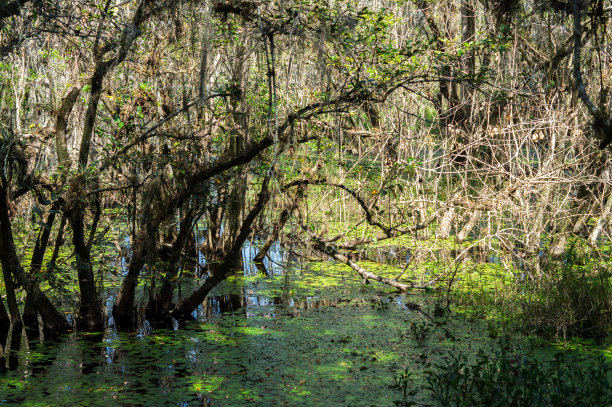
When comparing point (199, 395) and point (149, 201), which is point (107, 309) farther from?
point (199, 395)

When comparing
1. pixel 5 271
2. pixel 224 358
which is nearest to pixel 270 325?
pixel 224 358

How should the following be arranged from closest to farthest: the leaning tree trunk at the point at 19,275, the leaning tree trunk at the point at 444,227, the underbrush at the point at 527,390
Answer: the underbrush at the point at 527,390 → the leaning tree trunk at the point at 19,275 → the leaning tree trunk at the point at 444,227

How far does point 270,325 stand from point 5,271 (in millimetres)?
2366

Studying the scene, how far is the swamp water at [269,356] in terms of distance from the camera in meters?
4.02

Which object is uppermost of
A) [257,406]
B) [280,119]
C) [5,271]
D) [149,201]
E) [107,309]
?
[280,119]

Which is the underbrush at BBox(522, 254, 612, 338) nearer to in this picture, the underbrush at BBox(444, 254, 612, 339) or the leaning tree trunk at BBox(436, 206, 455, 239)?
the underbrush at BBox(444, 254, 612, 339)

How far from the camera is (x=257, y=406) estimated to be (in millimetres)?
3869

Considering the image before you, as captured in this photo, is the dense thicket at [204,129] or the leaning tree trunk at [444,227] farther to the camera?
the leaning tree trunk at [444,227]

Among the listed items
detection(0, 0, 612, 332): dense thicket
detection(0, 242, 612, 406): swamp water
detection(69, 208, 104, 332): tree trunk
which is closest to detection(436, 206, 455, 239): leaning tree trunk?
detection(0, 0, 612, 332): dense thicket

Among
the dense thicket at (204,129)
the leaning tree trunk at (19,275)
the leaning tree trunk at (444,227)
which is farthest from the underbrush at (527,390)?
the leaning tree trunk at (444,227)

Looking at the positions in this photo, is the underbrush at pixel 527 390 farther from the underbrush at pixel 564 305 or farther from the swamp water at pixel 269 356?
the underbrush at pixel 564 305

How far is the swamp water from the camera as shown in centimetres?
402

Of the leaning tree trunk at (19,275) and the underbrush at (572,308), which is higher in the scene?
the leaning tree trunk at (19,275)

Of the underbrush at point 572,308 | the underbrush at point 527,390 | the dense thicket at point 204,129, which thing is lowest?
the underbrush at point 527,390
